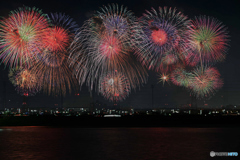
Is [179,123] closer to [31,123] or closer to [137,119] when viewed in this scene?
[137,119]

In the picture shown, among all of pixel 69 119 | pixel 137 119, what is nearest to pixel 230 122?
pixel 137 119

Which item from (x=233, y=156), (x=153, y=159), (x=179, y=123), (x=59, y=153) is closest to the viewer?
(x=153, y=159)

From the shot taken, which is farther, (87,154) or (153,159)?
(87,154)

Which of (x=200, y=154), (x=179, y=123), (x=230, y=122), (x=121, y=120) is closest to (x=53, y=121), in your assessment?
(x=121, y=120)

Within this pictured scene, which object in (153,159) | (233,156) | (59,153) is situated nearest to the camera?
(153,159)

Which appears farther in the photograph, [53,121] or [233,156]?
[53,121]

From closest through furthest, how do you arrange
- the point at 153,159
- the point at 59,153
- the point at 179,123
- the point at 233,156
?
the point at 153,159 → the point at 233,156 → the point at 59,153 → the point at 179,123

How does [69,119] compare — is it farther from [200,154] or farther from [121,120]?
[200,154]

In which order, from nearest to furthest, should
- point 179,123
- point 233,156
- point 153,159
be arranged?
point 153,159 → point 233,156 → point 179,123
